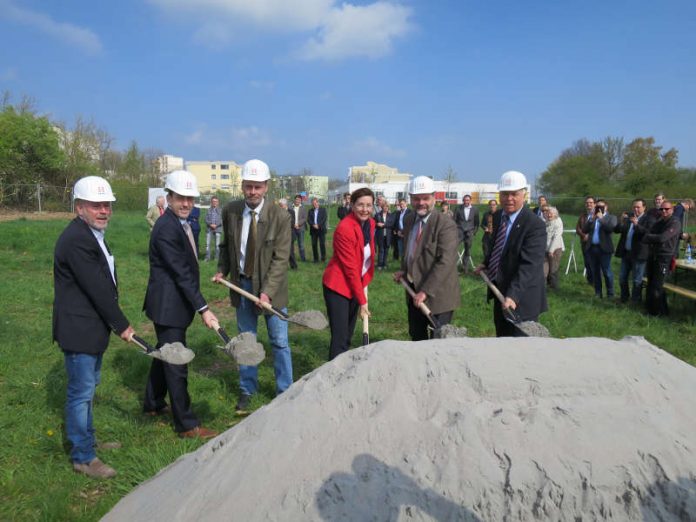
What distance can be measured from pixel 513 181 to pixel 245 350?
8.43 ft

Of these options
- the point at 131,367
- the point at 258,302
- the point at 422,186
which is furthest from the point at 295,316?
the point at 131,367

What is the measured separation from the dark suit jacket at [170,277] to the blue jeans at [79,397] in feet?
1.90

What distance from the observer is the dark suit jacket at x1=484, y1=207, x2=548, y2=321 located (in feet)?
13.8

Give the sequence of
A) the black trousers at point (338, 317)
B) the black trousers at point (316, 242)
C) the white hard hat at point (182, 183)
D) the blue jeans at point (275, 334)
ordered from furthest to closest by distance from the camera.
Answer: the black trousers at point (316, 242)
the black trousers at point (338, 317)
the blue jeans at point (275, 334)
the white hard hat at point (182, 183)

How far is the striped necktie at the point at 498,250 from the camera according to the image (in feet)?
14.7

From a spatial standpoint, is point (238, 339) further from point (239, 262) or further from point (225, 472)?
point (225, 472)

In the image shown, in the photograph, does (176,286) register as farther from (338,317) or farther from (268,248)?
(338,317)

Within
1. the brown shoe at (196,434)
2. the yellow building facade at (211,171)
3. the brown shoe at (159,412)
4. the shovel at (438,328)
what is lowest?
the brown shoe at (159,412)

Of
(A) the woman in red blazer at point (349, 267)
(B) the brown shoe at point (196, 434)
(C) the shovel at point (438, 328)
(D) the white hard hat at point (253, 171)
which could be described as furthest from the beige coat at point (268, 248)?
(C) the shovel at point (438, 328)

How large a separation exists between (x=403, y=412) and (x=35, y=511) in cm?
246

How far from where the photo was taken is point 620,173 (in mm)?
43406

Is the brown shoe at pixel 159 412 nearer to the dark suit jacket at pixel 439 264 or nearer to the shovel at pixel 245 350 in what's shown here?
the shovel at pixel 245 350

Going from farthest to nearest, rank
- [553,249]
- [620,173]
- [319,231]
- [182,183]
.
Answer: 1. [620,173]
2. [319,231]
3. [553,249]
4. [182,183]

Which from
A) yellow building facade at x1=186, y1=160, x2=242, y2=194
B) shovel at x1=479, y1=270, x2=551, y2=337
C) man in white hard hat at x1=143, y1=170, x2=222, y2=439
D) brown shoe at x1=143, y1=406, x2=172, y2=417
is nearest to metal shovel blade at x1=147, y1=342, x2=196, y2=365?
man in white hard hat at x1=143, y1=170, x2=222, y2=439
